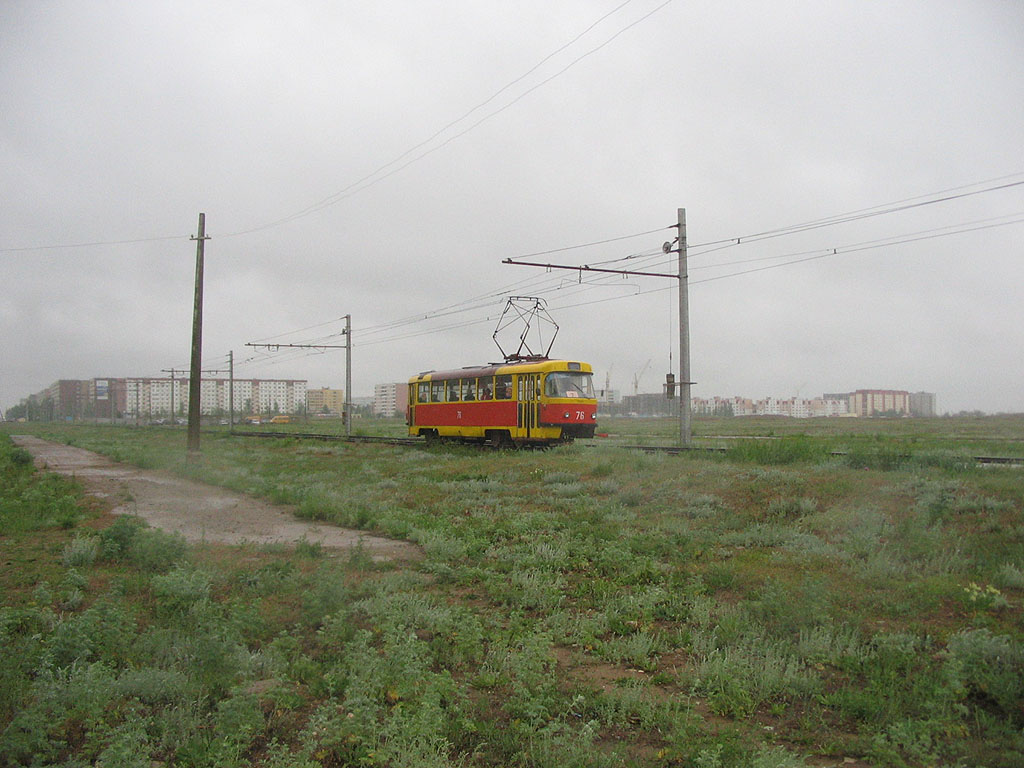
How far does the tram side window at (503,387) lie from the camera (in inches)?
986

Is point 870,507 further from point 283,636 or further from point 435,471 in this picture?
point 435,471

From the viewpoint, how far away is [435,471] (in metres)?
19.9

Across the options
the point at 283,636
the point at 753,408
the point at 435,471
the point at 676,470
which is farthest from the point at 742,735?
the point at 753,408

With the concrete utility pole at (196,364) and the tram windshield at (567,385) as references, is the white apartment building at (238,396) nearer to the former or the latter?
the concrete utility pole at (196,364)

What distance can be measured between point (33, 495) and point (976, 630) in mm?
17813

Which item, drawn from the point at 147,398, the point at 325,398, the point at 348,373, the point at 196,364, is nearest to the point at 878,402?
the point at 348,373

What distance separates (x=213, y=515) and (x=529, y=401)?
12580 millimetres

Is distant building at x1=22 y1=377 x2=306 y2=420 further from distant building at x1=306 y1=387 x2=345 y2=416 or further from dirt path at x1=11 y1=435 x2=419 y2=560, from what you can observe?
dirt path at x1=11 y1=435 x2=419 y2=560

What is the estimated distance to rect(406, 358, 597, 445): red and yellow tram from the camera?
23734 mm

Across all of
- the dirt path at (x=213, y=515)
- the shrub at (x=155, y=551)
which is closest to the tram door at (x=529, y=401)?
the dirt path at (x=213, y=515)

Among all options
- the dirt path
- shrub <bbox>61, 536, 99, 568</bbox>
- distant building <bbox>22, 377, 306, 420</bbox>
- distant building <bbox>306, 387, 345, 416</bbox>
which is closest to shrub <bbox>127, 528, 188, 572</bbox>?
shrub <bbox>61, 536, 99, 568</bbox>

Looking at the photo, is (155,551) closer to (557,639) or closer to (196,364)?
(557,639)

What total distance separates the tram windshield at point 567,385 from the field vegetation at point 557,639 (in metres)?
11.7

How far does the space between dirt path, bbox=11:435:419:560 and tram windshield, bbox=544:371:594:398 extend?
10985 millimetres
